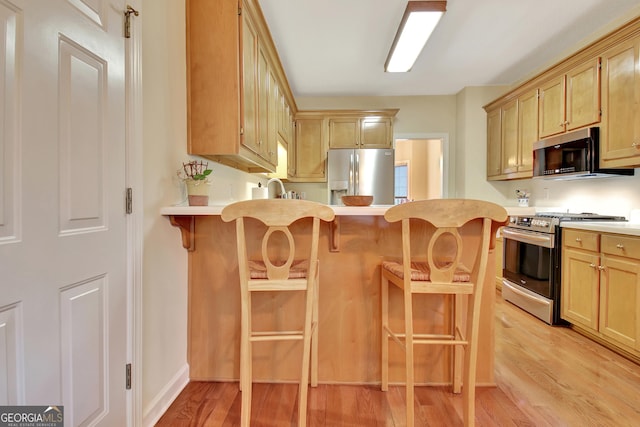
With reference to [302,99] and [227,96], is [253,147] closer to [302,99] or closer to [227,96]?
[227,96]

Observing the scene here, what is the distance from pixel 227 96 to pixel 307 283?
1187mm

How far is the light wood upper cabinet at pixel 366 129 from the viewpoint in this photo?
4.41 metres

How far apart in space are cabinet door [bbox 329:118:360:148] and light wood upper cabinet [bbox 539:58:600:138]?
2185mm

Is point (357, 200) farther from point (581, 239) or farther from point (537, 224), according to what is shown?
point (537, 224)

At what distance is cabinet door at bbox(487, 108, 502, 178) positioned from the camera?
13.1ft

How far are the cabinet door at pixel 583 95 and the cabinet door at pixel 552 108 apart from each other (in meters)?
0.08

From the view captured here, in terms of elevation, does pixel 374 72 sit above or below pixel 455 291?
above

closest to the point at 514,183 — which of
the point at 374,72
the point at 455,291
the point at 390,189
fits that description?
the point at 390,189

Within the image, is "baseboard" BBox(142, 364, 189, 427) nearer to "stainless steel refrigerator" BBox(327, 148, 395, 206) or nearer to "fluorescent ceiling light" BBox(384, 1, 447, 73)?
"fluorescent ceiling light" BBox(384, 1, 447, 73)

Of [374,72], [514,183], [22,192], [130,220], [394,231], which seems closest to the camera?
[22,192]

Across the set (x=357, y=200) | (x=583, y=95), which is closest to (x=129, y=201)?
(x=357, y=200)

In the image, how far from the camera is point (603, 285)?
2.26 m

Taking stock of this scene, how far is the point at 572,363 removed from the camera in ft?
6.76

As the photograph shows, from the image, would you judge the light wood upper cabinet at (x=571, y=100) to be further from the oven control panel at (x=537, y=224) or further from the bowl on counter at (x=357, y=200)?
the bowl on counter at (x=357, y=200)
